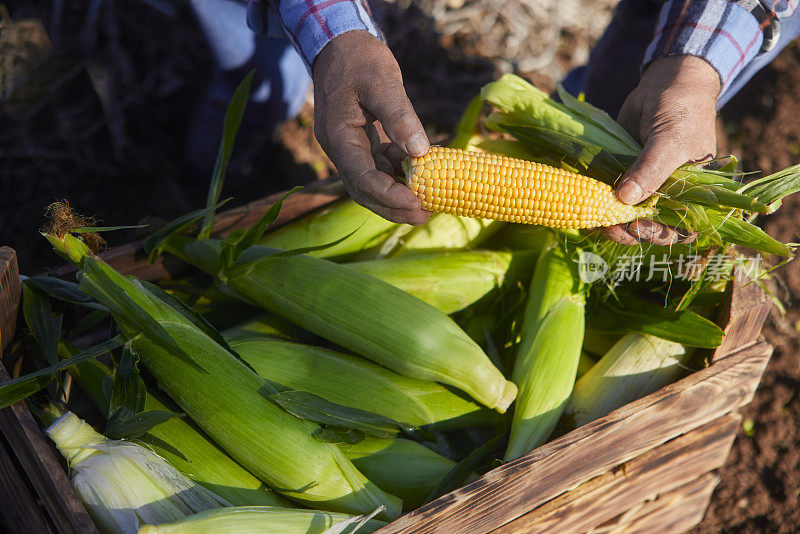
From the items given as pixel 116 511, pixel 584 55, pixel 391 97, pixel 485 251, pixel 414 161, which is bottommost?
pixel 116 511

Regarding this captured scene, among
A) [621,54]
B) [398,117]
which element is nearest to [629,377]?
[398,117]

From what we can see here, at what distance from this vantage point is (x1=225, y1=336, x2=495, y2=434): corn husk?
153 centimetres

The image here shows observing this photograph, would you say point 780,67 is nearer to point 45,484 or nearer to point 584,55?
point 584,55

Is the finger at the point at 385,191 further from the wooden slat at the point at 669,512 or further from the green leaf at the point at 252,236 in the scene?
the wooden slat at the point at 669,512

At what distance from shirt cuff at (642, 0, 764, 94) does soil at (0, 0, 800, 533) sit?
132cm

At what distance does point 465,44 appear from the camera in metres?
3.94

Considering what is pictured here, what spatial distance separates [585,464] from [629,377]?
384 mm

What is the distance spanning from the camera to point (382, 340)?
1.57 metres

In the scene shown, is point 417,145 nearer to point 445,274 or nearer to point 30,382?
point 445,274

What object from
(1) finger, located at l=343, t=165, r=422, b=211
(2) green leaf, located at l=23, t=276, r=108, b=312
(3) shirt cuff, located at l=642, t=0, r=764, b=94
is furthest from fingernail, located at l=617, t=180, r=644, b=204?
(2) green leaf, located at l=23, t=276, r=108, b=312

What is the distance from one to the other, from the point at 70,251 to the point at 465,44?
3.27 meters

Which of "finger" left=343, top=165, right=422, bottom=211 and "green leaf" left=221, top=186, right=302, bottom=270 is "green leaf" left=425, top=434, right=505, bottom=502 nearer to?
"finger" left=343, top=165, right=422, bottom=211

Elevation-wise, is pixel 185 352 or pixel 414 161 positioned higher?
pixel 414 161

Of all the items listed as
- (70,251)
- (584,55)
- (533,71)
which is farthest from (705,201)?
(584,55)
